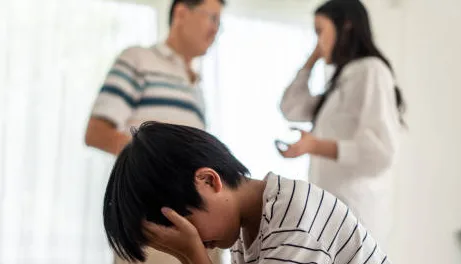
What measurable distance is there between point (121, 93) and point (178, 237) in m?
0.67

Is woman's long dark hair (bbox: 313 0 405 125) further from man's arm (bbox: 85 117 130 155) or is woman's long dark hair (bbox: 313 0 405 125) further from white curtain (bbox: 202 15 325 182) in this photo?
white curtain (bbox: 202 15 325 182)

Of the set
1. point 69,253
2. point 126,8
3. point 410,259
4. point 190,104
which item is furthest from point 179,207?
point 410,259

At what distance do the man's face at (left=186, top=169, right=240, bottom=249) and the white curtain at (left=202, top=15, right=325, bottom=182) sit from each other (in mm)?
1320

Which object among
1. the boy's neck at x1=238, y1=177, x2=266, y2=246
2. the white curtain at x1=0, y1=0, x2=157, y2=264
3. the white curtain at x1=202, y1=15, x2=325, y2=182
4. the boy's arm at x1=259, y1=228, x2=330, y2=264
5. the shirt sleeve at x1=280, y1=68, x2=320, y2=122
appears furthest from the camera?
the white curtain at x1=202, y1=15, x2=325, y2=182

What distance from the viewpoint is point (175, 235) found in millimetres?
965

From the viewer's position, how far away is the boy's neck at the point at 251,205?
1034mm

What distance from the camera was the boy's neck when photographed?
3.39 ft

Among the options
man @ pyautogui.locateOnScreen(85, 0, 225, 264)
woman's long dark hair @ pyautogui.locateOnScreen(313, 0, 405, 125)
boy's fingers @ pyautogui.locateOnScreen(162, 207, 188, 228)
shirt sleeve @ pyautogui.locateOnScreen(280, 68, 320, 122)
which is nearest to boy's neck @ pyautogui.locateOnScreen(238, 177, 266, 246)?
boy's fingers @ pyautogui.locateOnScreen(162, 207, 188, 228)

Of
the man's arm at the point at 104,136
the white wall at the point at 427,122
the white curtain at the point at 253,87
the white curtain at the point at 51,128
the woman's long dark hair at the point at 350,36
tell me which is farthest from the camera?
the white wall at the point at 427,122

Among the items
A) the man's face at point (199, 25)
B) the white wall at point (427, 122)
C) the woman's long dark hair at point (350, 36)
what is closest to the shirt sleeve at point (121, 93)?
the man's face at point (199, 25)

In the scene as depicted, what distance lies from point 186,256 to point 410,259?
6.01 ft

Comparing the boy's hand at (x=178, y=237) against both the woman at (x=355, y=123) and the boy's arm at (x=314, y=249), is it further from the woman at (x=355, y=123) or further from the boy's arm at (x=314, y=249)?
the woman at (x=355, y=123)

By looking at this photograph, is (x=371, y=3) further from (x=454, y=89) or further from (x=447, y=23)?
(x=454, y=89)

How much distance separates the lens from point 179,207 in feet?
3.16
